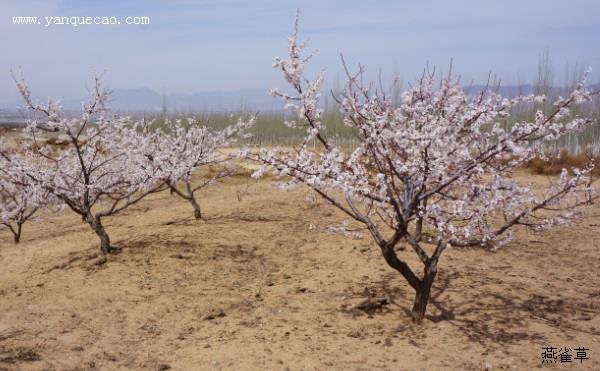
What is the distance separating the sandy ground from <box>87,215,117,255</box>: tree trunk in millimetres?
165

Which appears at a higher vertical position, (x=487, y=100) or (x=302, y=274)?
(x=487, y=100)

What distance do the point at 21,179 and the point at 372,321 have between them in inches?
186

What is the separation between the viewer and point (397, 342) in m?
3.99

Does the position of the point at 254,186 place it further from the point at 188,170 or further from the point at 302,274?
the point at 302,274

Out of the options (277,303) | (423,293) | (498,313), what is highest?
(423,293)

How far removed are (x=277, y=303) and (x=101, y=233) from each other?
2435mm

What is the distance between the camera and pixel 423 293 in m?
4.22

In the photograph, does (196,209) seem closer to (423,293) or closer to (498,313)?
(423,293)

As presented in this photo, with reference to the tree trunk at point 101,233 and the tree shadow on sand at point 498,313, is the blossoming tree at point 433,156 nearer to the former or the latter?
the tree shadow on sand at point 498,313

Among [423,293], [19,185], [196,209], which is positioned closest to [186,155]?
[196,209]

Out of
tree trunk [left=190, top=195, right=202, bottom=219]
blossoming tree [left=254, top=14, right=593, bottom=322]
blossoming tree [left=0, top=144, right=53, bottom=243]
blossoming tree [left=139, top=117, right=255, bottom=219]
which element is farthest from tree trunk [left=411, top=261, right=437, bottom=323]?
tree trunk [left=190, top=195, right=202, bottom=219]

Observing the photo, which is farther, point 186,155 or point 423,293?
point 186,155

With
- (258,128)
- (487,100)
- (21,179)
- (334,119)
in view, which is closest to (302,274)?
(487,100)

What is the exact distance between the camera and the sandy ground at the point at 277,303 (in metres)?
3.88
